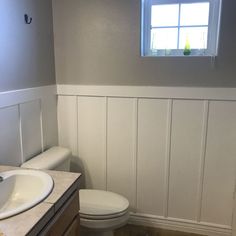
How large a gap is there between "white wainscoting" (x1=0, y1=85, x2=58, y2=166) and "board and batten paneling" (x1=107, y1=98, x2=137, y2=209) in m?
0.45

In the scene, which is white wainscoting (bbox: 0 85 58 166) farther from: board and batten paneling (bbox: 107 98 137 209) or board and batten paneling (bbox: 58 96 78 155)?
board and batten paneling (bbox: 107 98 137 209)

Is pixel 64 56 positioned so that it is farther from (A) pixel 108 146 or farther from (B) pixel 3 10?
(A) pixel 108 146

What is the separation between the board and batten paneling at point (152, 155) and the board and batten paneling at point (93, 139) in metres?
0.29

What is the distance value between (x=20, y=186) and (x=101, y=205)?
1.91ft

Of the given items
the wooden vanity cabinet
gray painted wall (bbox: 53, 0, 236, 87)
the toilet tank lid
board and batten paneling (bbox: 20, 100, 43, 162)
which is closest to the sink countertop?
the wooden vanity cabinet

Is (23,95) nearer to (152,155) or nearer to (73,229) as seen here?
(73,229)

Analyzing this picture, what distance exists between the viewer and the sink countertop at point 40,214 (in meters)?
0.87

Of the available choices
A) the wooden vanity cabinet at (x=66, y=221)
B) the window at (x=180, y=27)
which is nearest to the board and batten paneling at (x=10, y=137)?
the wooden vanity cabinet at (x=66, y=221)

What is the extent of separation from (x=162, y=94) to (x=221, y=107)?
40 cm

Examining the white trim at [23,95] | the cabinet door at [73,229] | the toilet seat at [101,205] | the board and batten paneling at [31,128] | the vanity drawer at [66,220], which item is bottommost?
the toilet seat at [101,205]

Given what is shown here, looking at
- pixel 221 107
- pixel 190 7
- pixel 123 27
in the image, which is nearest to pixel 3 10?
pixel 123 27

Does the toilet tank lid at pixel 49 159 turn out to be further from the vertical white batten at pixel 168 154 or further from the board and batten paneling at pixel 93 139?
the vertical white batten at pixel 168 154

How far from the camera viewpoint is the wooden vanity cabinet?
1038 millimetres

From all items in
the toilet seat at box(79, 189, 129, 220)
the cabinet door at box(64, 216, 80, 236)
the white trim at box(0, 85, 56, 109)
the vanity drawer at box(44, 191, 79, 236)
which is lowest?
the toilet seat at box(79, 189, 129, 220)
